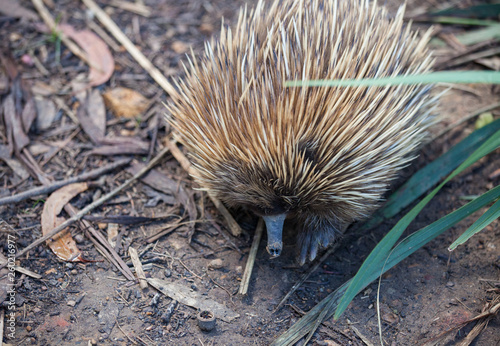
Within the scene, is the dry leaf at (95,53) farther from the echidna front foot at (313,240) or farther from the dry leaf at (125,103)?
the echidna front foot at (313,240)

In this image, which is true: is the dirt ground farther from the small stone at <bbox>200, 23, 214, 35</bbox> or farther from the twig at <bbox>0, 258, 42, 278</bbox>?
the small stone at <bbox>200, 23, 214, 35</bbox>

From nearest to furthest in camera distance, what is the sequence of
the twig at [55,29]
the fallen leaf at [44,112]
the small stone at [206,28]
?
1. the fallen leaf at [44,112]
2. the twig at [55,29]
3. the small stone at [206,28]

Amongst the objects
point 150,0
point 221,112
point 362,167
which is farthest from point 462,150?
point 150,0

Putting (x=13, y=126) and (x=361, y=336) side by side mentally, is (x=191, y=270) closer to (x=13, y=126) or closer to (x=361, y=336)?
(x=361, y=336)

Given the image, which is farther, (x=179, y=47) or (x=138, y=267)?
(x=179, y=47)

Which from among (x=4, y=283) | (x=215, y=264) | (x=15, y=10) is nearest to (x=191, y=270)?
(x=215, y=264)

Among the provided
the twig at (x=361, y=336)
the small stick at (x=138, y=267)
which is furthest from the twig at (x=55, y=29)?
the twig at (x=361, y=336)
